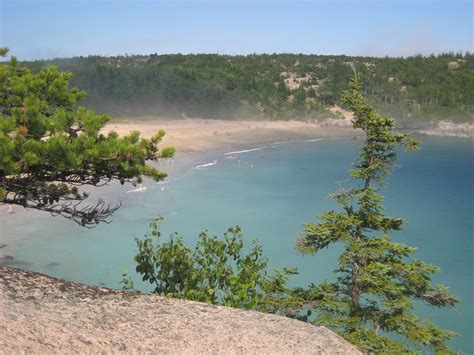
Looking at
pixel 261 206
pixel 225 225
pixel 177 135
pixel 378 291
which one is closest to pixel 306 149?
pixel 177 135

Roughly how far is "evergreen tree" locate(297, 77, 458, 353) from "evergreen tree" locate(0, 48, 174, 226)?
5.32 metres

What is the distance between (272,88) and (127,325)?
111 m

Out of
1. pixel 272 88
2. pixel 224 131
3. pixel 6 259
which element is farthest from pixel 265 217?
Result: pixel 272 88

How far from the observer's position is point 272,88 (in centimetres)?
11631

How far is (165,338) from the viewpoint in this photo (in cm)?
819

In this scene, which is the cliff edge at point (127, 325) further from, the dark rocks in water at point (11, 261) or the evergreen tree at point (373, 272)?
the dark rocks in water at point (11, 261)

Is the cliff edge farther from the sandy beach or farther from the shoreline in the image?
the sandy beach

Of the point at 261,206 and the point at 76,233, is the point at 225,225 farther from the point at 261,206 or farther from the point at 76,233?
the point at 76,233

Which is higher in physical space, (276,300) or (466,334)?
(276,300)

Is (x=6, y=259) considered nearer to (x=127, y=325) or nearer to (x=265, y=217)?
(x=265, y=217)

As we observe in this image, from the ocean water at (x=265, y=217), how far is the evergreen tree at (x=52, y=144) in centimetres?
641

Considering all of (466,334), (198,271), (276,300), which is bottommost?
(466,334)

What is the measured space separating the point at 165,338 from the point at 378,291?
646 cm

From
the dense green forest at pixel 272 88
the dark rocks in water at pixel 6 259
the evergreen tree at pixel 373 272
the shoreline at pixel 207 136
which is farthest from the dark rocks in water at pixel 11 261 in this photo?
the dense green forest at pixel 272 88
